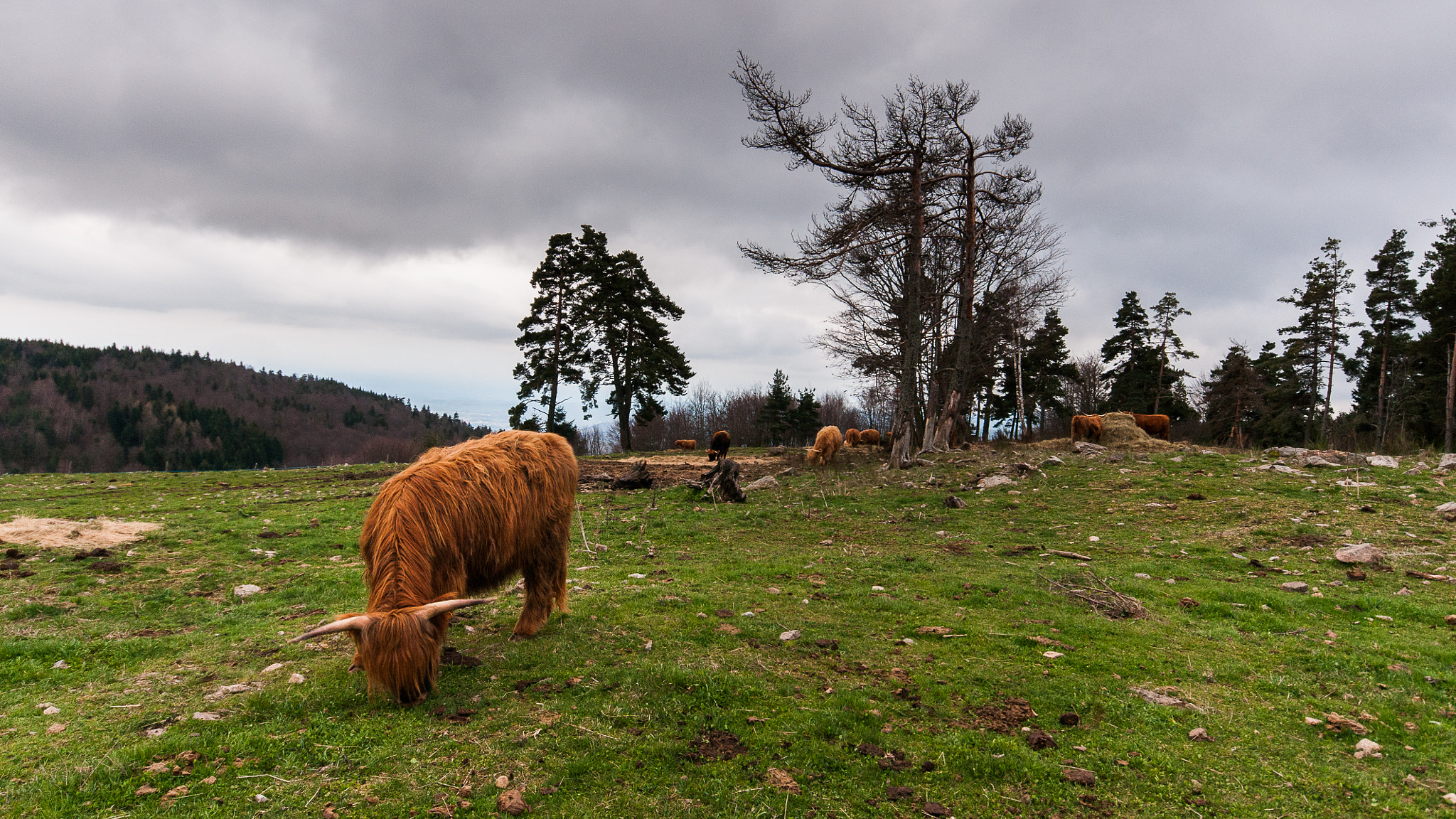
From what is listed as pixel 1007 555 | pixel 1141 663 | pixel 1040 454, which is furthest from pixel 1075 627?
pixel 1040 454

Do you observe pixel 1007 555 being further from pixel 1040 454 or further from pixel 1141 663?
pixel 1040 454

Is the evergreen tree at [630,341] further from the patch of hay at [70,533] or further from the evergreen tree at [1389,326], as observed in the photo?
the evergreen tree at [1389,326]

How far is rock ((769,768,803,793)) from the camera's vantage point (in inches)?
133

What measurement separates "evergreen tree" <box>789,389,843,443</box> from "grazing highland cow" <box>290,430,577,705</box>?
52.6 metres

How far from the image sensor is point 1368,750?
11.9 feet

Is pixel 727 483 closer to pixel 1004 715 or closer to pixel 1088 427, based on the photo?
pixel 1004 715

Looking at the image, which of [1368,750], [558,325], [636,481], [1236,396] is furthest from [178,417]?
[1236,396]

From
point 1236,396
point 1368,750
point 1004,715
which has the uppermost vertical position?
point 1236,396

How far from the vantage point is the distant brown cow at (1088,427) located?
2327 cm

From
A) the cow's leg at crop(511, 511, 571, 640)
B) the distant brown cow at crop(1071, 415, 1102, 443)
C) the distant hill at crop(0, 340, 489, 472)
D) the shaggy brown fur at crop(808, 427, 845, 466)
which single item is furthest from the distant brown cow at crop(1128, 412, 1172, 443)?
the distant hill at crop(0, 340, 489, 472)

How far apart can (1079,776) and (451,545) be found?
484cm

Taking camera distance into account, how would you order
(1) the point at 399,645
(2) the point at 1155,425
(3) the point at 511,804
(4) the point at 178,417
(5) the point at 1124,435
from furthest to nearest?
(4) the point at 178,417 → (2) the point at 1155,425 → (5) the point at 1124,435 → (1) the point at 399,645 → (3) the point at 511,804

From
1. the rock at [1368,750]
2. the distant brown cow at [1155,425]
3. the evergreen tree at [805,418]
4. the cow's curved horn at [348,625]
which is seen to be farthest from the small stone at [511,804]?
the evergreen tree at [805,418]

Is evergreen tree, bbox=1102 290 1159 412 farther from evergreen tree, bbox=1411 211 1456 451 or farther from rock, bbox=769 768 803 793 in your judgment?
rock, bbox=769 768 803 793
